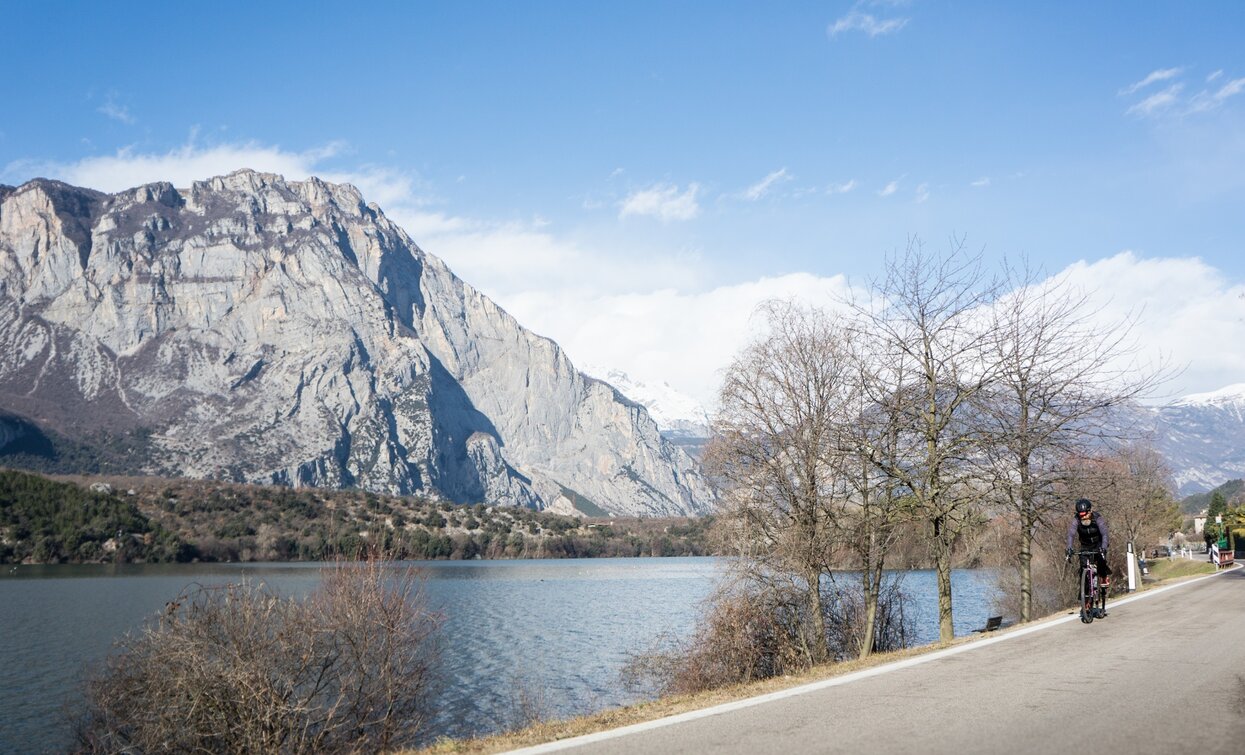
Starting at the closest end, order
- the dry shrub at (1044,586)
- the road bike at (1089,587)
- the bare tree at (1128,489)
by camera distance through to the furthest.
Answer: the road bike at (1089,587) < the bare tree at (1128,489) < the dry shrub at (1044,586)

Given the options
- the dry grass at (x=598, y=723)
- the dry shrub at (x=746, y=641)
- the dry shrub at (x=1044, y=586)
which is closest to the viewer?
the dry grass at (x=598, y=723)

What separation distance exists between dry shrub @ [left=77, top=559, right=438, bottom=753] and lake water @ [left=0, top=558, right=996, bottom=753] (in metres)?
2.83

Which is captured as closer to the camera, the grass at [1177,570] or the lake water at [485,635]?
the lake water at [485,635]

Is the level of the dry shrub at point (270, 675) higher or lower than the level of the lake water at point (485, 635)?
higher

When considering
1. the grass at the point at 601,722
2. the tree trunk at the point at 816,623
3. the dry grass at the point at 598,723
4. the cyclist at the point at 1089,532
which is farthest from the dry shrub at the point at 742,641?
the dry grass at the point at 598,723

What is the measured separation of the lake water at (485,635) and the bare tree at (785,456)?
164 cm

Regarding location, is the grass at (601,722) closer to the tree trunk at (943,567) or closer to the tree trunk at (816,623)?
the tree trunk at (943,567)

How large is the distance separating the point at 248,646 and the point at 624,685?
16.7 metres

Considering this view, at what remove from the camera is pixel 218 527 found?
5768 inches

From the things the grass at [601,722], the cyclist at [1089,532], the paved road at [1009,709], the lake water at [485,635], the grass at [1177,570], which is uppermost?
the cyclist at [1089,532]

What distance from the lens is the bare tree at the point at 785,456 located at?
2153cm

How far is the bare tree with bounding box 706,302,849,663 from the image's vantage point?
21531mm

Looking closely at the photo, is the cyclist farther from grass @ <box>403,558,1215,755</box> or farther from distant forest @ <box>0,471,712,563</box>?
distant forest @ <box>0,471,712,563</box>

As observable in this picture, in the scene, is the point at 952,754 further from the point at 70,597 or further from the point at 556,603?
the point at 70,597
